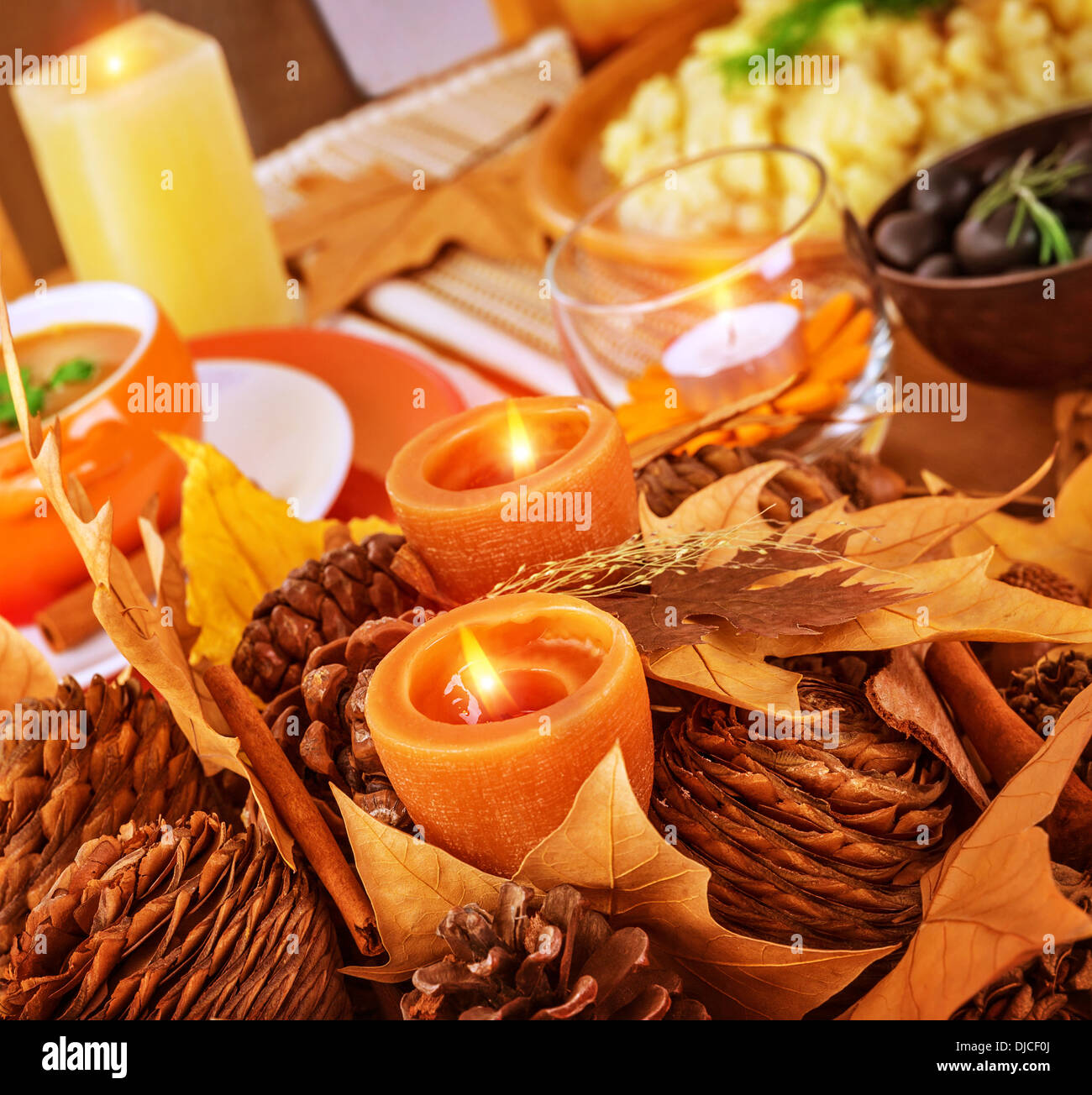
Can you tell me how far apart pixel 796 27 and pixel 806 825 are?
0.77 metres

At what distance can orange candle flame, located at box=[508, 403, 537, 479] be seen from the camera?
1.09ft

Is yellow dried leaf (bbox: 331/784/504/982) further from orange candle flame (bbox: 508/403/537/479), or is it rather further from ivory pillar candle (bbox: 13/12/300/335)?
ivory pillar candle (bbox: 13/12/300/335)

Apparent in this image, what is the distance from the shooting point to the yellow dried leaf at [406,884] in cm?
27

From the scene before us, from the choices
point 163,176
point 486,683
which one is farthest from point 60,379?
point 486,683

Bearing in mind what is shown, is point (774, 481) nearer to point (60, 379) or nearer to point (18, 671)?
point (18, 671)

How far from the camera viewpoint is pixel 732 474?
0.37 metres

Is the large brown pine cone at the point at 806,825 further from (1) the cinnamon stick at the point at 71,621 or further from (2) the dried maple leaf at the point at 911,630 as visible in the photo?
(1) the cinnamon stick at the point at 71,621

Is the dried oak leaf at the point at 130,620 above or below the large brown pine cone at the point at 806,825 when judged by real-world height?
above

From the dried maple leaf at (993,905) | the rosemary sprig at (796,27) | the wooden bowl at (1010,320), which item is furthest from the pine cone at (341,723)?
the rosemary sprig at (796,27)

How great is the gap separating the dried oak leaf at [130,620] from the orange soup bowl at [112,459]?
0.84 ft

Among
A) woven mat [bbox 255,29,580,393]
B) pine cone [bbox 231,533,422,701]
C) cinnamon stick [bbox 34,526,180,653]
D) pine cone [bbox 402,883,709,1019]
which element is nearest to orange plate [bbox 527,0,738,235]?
woven mat [bbox 255,29,580,393]

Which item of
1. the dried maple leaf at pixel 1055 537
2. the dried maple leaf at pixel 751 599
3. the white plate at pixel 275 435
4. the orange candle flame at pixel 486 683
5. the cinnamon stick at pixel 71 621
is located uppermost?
the orange candle flame at pixel 486 683

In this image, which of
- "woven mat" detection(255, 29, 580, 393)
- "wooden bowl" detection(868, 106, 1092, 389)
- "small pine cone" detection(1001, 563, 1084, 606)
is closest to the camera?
"small pine cone" detection(1001, 563, 1084, 606)

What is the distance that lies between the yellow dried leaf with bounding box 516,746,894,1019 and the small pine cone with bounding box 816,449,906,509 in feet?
0.54
